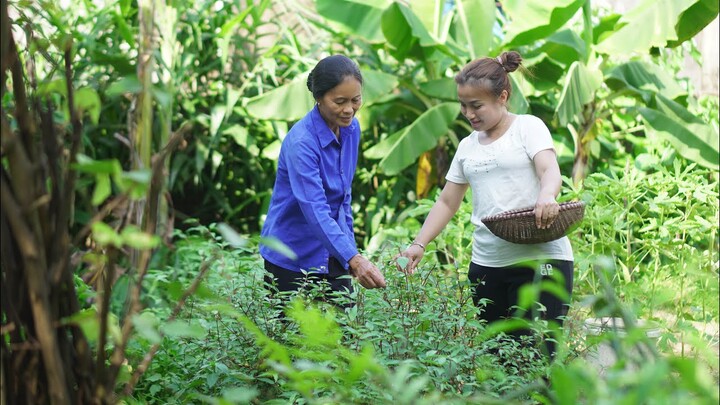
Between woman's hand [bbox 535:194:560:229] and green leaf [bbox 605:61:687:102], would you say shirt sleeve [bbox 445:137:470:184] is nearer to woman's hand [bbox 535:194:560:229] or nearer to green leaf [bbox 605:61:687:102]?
woman's hand [bbox 535:194:560:229]

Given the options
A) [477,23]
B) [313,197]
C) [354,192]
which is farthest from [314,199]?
[354,192]

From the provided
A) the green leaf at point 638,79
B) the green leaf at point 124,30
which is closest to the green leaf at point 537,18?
the green leaf at point 638,79

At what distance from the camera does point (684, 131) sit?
6.80m

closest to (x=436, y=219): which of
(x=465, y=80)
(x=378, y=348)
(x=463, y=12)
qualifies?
(x=465, y=80)

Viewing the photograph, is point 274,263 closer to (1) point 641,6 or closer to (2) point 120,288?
(2) point 120,288

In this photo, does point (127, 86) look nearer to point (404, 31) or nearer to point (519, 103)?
point (519, 103)

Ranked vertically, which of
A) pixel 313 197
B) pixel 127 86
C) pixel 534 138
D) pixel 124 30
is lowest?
pixel 313 197

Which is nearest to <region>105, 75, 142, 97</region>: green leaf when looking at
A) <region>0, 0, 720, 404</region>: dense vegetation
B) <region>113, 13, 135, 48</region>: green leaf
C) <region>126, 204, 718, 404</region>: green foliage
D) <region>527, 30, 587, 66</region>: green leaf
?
<region>0, 0, 720, 404</region>: dense vegetation

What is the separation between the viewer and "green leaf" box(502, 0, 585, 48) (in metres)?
6.28

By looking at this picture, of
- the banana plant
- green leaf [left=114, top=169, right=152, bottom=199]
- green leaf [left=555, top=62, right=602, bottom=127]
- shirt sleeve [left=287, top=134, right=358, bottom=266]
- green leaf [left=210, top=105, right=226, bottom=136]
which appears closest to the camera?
green leaf [left=114, top=169, right=152, bottom=199]

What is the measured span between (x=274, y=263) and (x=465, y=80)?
1.03 metres

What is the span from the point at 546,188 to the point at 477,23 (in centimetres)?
350

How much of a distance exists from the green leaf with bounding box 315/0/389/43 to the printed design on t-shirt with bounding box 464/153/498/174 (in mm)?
3042

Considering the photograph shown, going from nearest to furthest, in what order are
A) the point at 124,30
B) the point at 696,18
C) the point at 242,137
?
the point at 124,30 < the point at 696,18 < the point at 242,137
